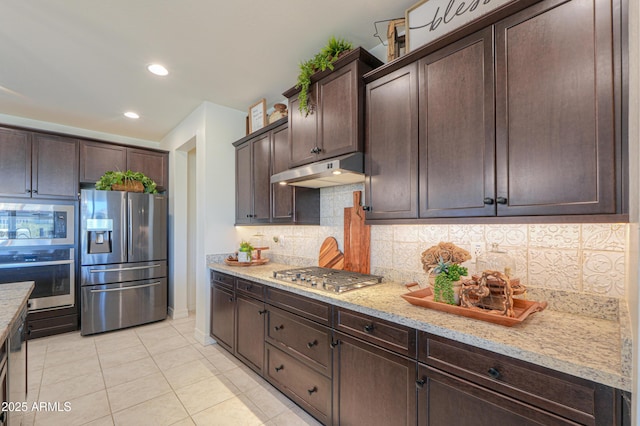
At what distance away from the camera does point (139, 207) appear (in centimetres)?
383

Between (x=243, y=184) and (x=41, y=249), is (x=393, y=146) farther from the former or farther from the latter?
(x=41, y=249)

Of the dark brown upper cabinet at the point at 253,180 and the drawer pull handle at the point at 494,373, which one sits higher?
the dark brown upper cabinet at the point at 253,180

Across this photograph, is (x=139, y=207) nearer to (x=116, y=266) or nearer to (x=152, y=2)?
(x=116, y=266)

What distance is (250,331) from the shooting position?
2.53 meters

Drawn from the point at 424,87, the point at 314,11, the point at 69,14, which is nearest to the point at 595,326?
the point at 424,87

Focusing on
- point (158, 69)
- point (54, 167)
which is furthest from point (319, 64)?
point (54, 167)

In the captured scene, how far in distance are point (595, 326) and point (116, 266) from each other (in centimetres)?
457

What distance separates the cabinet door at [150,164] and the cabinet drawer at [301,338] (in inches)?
127

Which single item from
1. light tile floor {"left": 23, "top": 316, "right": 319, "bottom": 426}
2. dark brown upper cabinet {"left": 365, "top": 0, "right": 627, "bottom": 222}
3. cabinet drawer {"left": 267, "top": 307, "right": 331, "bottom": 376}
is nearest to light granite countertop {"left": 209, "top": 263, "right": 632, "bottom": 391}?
cabinet drawer {"left": 267, "top": 307, "right": 331, "bottom": 376}

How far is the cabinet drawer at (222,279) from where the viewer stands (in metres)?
2.81

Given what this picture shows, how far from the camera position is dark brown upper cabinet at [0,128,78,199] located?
3365 mm

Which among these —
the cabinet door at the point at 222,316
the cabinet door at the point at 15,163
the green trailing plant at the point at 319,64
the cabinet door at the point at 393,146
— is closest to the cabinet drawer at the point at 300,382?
the cabinet door at the point at 222,316

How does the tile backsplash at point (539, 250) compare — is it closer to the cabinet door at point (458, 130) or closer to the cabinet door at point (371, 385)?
the cabinet door at point (458, 130)

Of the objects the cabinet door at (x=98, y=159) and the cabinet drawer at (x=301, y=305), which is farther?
the cabinet door at (x=98, y=159)
